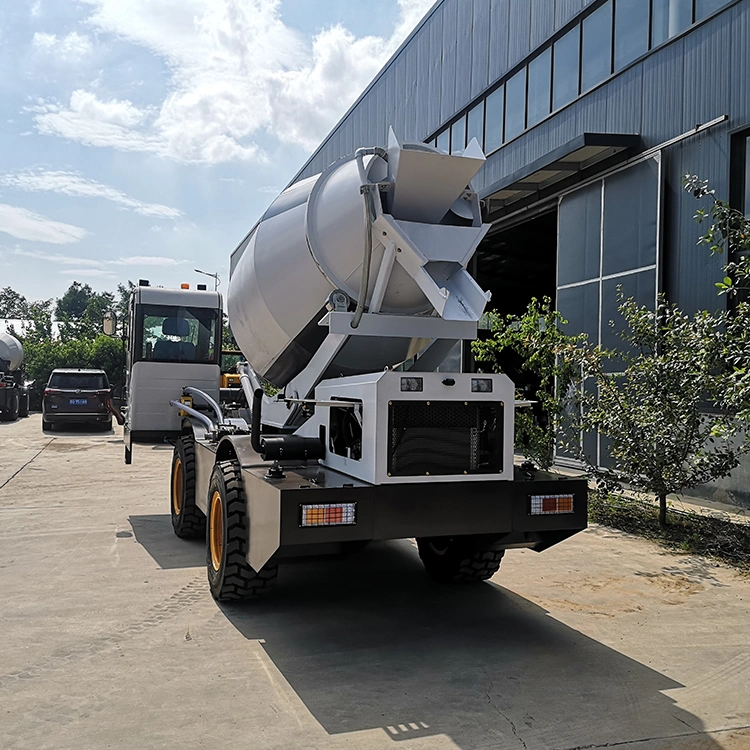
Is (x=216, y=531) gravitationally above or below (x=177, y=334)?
below

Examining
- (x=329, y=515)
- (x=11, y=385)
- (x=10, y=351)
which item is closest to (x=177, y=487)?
(x=329, y=515)

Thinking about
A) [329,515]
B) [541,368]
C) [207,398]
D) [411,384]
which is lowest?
[329,515]

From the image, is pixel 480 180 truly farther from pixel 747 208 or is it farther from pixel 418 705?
pixel 418 705

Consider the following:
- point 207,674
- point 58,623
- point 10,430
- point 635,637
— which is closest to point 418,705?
point 207,674

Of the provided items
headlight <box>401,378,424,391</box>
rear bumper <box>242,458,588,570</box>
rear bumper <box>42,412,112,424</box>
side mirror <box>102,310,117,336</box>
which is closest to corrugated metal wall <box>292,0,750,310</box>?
rear bumper <box>242,458,588,570</box>

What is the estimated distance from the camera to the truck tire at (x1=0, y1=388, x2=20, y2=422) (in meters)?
26.4

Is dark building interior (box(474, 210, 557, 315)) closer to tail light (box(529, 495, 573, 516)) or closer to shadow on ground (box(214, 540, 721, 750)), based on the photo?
shadow on ground (box(214, 540, 721, 750))

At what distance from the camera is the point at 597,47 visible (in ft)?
43.9

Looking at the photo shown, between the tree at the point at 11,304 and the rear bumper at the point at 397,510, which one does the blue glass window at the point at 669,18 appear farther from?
the tree at the point at 11,304

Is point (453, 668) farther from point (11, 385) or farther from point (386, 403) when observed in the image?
point (11, 385)

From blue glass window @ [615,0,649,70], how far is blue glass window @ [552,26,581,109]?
128 cm

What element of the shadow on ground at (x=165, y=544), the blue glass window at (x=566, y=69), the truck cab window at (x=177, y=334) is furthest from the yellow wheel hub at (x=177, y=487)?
the blue glass window at (x=566, y=69)

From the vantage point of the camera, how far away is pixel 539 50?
15.4 metres

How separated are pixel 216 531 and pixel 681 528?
18.6 ft
